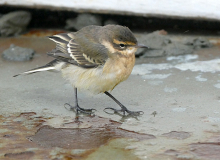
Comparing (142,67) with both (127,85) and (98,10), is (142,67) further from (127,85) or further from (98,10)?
(98,10)

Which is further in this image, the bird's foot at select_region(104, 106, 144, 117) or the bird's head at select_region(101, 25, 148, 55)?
the bird's head at select_region(101, 25, 148, 55)

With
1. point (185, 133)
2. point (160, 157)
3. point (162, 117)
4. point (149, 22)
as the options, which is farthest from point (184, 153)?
point (149, 22)

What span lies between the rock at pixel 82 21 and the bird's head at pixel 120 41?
9.13 ft

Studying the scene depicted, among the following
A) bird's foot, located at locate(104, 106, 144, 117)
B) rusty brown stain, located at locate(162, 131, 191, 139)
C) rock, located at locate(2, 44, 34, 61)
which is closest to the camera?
rusty brown stain, located at locate(162, 131, 191, 139)

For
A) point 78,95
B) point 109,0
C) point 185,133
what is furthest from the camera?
point 109,0

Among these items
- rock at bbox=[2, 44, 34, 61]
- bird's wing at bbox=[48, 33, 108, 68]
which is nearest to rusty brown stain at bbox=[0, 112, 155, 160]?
bird's wing at bbox=[48, 33, 108, 68]

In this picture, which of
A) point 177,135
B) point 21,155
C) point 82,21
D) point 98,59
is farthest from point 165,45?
point 21,155

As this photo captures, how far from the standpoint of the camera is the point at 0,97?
5.50 metres

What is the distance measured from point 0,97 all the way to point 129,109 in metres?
1.75

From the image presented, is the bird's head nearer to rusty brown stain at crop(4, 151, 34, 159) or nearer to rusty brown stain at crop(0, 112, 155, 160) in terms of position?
rusty brown stain at crop(0, 112, 155, 160)

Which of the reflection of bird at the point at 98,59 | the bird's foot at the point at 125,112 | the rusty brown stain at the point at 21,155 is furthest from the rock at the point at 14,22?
the rusty brown stain at the point at 21,155

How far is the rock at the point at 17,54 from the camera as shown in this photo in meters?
6.91

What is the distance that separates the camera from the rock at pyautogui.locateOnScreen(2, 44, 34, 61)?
6.91 meters

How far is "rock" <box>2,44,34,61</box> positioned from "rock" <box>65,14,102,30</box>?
54.4 inches
